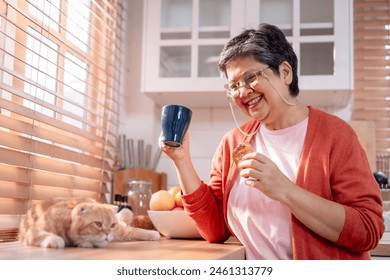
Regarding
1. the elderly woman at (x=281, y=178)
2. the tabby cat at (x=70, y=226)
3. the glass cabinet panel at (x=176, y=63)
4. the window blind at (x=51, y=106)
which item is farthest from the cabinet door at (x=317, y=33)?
the tabby cat at (x=70, y=226)

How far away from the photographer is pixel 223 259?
66 cm

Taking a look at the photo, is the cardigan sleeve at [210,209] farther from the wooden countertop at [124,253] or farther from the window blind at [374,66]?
the window blind at [374,66]

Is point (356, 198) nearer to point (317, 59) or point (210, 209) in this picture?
point (210, 209)

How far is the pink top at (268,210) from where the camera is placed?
77 centimetres

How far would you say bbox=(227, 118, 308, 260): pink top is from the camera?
77 cm

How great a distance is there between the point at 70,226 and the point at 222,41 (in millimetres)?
946

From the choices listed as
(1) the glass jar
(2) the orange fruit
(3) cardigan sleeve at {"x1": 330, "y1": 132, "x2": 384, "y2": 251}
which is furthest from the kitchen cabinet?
(3) cardigan sleeve at {"x1": 330, "y1": 132, "x2": 384, "y2": 251}

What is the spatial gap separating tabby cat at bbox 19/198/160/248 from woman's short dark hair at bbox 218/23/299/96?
32 cm

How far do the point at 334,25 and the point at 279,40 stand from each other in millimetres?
683

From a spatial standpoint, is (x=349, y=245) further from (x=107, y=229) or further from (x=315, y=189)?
(x=107, y=229)

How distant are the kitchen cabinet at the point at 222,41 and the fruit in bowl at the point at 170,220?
1.88 feet

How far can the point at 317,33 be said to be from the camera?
1449 mm

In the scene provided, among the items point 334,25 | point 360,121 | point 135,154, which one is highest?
point 334,25

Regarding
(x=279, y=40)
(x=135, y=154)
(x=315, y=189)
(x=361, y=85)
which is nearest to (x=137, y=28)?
(x=135, y=154)
